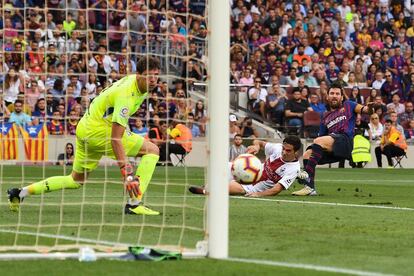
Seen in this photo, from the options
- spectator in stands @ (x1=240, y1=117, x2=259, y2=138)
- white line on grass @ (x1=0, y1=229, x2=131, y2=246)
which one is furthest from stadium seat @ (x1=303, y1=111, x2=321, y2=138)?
white line on grass @ (x1=0, y1=229, x2=131, y2=246)

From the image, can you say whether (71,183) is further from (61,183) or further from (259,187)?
(259,187)

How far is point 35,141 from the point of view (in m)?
22.7

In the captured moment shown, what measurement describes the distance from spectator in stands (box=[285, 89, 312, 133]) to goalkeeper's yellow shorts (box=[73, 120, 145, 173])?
1830 centimetres

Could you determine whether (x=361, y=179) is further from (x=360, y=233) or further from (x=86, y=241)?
(x=86, y=241)

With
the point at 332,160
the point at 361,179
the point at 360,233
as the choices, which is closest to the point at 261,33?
the point at 361,179

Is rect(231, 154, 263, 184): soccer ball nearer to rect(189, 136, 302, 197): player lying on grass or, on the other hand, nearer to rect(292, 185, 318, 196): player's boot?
rect(189, 136, 302, 197): player lying on grass

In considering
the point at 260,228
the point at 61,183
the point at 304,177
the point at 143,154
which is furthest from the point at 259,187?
the point at 260,228

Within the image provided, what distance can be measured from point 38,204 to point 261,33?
69.1ft

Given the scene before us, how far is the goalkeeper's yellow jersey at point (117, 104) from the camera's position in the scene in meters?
13.3

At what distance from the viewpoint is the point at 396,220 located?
13.4 metres

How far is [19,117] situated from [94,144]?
31.2 ft

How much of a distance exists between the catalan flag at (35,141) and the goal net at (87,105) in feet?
0.15

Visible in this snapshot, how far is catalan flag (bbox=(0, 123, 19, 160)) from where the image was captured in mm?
20781

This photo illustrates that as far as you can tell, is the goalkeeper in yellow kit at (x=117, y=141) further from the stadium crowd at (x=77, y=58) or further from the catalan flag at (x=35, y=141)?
the catalan flag at (x=35, y=141)
